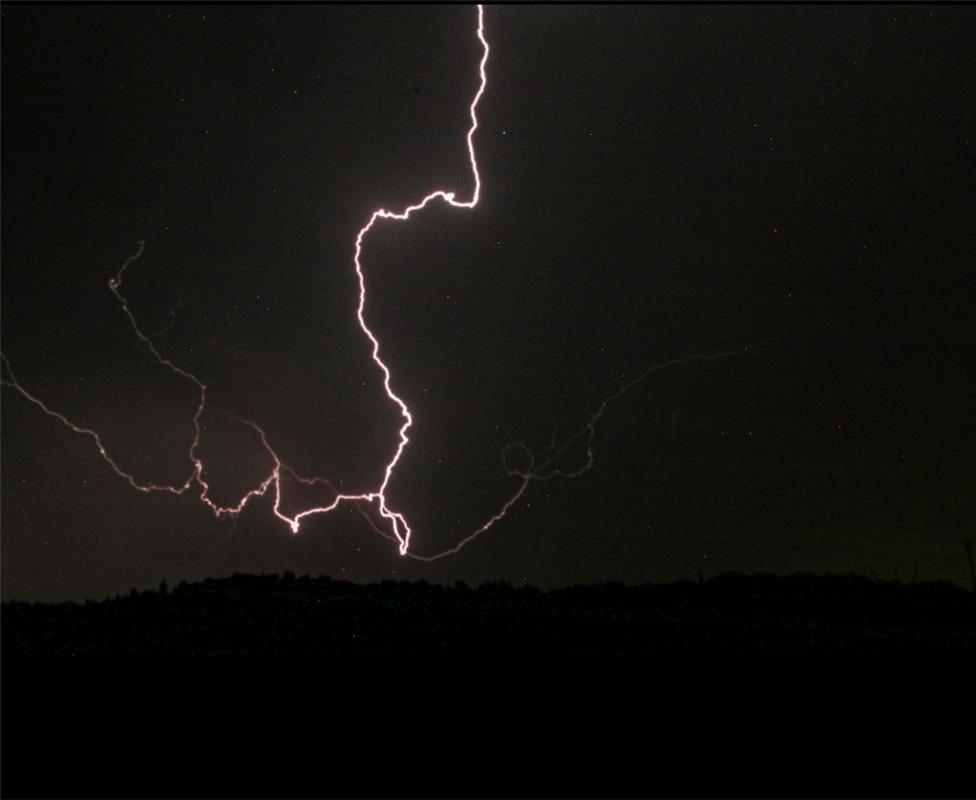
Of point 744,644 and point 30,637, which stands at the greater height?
point 744,644

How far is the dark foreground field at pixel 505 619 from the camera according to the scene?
16.4 ft

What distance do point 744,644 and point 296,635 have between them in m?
2.43

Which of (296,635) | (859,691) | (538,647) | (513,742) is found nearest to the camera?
(513,742)

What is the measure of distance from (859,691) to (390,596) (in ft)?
12.6

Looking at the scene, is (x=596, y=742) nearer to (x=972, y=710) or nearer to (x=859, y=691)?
(x=859, y=691)

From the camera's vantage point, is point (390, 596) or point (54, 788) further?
point (390, 596)

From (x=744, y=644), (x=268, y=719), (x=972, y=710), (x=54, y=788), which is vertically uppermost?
(x=744, y=644)

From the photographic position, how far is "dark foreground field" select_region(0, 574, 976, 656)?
5008 millimetres

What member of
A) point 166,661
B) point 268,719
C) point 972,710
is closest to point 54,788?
point 268,719

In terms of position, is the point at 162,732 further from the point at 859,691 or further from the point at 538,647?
the point at 859,691

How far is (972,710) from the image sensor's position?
3.48m

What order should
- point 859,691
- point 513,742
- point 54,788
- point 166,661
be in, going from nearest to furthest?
point 54,788
point 513,742
point 859,691
point 166,661

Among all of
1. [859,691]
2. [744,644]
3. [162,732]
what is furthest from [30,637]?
[859,691]

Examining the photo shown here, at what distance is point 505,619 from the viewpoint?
19.1 ft
